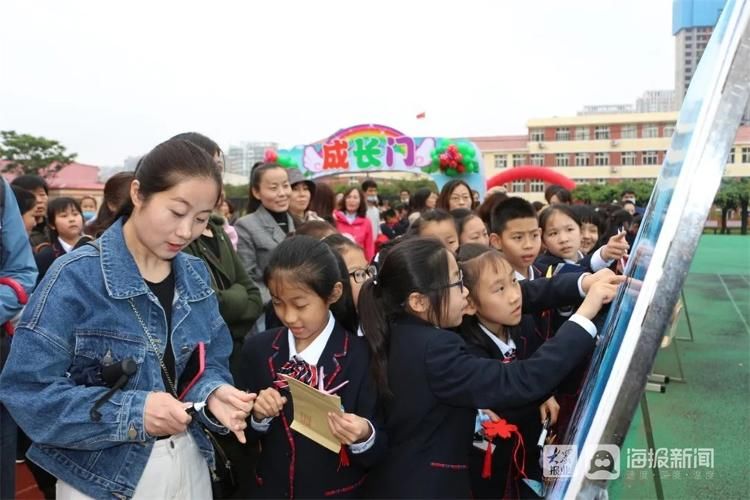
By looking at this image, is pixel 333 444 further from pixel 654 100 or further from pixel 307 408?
pixel 654 100

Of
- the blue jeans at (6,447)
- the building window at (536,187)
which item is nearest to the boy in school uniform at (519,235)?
the blue jeans at (6,447)

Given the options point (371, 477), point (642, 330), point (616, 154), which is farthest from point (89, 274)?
point (616, 154)

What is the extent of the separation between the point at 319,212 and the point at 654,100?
40519 mm

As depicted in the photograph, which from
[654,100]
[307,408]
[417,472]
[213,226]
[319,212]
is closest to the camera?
[307,408]

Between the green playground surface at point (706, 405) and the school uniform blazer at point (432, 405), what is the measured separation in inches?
13.5

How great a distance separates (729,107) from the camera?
699mm

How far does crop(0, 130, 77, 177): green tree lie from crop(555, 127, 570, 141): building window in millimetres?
28942

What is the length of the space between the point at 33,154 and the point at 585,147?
31.3m

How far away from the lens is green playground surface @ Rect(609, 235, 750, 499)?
2281 mm

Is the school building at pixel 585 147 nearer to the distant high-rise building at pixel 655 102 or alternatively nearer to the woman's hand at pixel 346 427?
the distant high-rise building at pixel 655 102

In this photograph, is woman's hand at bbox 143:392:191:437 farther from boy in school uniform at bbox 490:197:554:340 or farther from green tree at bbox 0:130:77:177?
green tree at bbox 0:130:77:177

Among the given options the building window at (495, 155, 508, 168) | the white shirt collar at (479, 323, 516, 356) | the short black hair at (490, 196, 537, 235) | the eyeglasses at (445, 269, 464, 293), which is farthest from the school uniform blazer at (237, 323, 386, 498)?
the building window at (495, 155, 508, 168)

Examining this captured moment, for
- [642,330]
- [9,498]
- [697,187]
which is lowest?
[9,498]

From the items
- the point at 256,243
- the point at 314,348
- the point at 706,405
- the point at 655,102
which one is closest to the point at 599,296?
the point at 314,348
